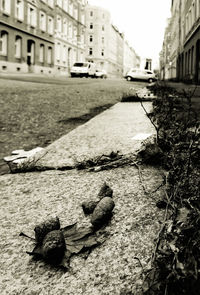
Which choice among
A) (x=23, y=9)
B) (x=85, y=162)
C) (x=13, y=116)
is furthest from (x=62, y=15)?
(x=85, y=162)

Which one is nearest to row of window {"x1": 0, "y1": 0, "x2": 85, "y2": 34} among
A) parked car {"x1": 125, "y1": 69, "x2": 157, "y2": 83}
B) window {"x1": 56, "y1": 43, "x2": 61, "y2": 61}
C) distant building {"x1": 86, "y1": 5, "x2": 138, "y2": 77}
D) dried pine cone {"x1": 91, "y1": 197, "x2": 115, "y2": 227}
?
window {"x1": 56, "y1": 43, "x2": 61, "y2": 61}

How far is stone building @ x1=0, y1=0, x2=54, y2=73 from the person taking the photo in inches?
1059

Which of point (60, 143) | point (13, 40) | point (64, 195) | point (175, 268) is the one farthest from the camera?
point (13, 40)

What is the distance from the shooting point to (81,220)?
108 centimetres

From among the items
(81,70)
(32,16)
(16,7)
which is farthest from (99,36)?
(16,7)

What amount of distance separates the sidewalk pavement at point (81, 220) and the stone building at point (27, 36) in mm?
26082

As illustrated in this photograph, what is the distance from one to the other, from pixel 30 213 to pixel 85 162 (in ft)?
1.91

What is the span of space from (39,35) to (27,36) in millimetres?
2520

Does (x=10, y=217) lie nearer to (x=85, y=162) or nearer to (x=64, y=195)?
(x=64, y=195)

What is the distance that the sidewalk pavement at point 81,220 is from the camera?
0.76m

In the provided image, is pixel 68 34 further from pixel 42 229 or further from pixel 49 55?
pixel 42 229

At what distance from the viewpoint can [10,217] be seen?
1141mm

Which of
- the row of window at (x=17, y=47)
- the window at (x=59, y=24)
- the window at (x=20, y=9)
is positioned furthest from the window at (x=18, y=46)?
the window at (x=59, y=24)

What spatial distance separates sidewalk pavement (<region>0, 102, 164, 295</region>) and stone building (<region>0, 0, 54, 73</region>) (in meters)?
→ 26.1
